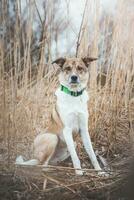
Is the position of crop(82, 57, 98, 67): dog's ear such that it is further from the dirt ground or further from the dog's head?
the dirt ground

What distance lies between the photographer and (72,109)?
218cm

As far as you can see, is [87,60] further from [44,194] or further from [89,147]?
[44,194]

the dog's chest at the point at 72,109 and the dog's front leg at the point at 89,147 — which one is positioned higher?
the dog's chest at the point at 72,109

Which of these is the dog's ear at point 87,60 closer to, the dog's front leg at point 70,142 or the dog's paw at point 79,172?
the dog's front leg at point 70,142

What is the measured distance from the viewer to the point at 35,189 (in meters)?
2.10

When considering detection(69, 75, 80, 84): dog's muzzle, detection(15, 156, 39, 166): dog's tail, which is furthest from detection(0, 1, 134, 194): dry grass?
detection(69, 75, 80, 84): dog's muzzle

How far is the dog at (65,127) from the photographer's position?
2156 mm

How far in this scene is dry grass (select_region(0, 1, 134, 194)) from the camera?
88.1 inches

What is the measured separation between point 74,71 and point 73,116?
156 millimetres

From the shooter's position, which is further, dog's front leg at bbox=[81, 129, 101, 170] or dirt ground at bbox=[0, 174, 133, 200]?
dog's front leg at bbox=[81, 129, 101, 170]

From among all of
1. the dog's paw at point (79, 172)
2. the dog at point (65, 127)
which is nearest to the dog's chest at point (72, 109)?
the dog at point (65, 127)

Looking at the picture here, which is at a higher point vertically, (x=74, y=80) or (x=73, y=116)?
(x=74, y=80)

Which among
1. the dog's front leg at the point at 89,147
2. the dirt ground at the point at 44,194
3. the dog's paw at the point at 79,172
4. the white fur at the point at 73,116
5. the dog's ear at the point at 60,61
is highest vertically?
the dog's ear at the point at 60,61

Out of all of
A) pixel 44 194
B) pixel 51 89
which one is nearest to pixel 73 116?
pixel 51 89
